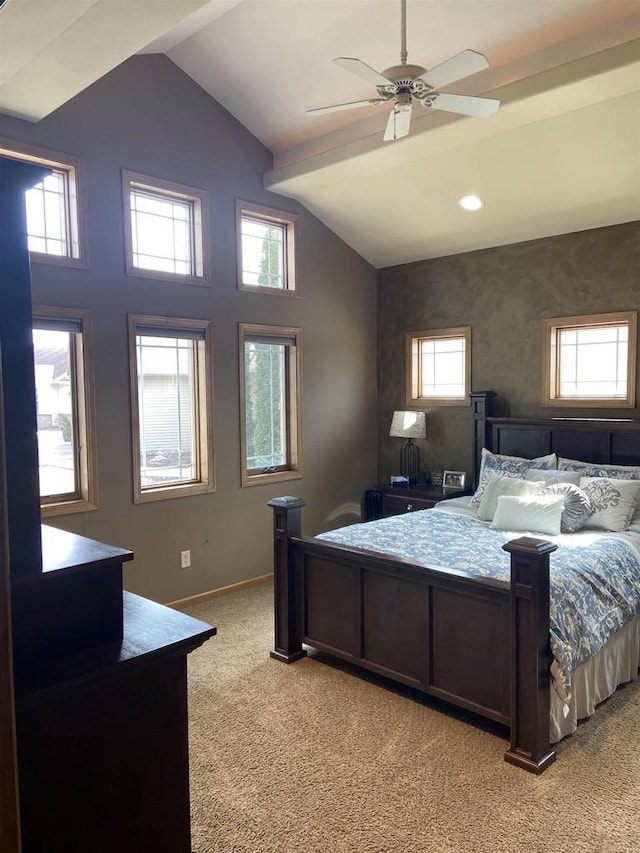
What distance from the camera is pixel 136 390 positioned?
4.25m

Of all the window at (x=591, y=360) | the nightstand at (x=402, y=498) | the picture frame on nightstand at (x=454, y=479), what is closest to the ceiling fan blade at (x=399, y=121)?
the window at (x=591, y=360)

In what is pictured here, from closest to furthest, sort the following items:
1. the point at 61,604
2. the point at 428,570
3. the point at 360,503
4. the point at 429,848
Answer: the point at 61,604 → the point at 429,848 → the point at 428,570 → the point at 360,503

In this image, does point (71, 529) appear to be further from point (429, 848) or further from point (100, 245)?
point (429, 848)

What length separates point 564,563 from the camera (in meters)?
3.17

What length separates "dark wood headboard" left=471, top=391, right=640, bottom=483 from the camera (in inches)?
177

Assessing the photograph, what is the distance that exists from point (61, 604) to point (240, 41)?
3.91 metres

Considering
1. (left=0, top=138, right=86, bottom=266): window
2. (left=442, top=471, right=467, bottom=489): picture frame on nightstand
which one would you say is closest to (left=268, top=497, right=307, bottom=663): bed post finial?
(left=0, top=138, right=86, bottom=266): window

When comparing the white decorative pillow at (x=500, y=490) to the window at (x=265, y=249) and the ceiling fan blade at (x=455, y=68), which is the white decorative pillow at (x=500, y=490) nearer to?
the window at (x=265, y=249)

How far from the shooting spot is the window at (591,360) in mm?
4645

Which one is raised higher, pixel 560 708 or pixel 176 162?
pixel 176 162

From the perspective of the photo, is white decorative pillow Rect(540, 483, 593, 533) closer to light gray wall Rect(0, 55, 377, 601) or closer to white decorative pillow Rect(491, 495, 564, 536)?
white decorative pillow Rect(491, 495, 564, 536)

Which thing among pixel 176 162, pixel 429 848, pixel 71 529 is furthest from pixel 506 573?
pixel 176 162

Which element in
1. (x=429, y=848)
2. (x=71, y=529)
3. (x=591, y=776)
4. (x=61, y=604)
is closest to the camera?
(x=61, y=604)

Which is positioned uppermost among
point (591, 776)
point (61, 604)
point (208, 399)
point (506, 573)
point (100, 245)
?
point (100, 245)
